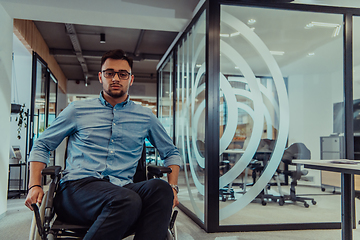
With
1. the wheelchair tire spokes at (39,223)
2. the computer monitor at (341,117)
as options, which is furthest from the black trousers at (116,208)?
the computer monitor at (341,117)

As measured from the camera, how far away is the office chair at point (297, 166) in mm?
3086

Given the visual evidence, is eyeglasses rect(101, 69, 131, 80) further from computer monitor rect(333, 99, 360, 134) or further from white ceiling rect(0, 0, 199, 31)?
computer monitor rect(333, 99, 360, 134)

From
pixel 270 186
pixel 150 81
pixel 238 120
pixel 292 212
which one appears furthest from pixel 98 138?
pixel 150 81

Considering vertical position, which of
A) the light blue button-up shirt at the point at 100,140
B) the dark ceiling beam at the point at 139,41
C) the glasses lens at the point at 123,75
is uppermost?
the dark ceiling beam at the point at 139,41

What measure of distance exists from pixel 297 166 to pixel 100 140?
2.07 meters

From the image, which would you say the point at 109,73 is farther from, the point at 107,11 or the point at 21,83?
the point at 21,83

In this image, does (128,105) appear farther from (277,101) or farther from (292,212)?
(292,212)

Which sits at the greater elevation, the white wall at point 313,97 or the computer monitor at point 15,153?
the white wall at point 313,97

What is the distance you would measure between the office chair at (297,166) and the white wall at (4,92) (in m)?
3.09

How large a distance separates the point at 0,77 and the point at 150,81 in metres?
7.55

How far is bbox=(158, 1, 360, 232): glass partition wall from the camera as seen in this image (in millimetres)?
3094

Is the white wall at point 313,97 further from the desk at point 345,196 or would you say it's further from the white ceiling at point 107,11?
the white ceiling at point 107,11

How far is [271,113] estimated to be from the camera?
3141 millimetres

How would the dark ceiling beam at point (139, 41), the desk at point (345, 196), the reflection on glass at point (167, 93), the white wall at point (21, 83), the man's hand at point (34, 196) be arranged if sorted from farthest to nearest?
the dark ceiling beam at point (139, 41) < the white wall at point (21, 83) < the reflection on glass at point (167, 93) < the desk at point (345, 196) < the man's hand at point (34, 196)
